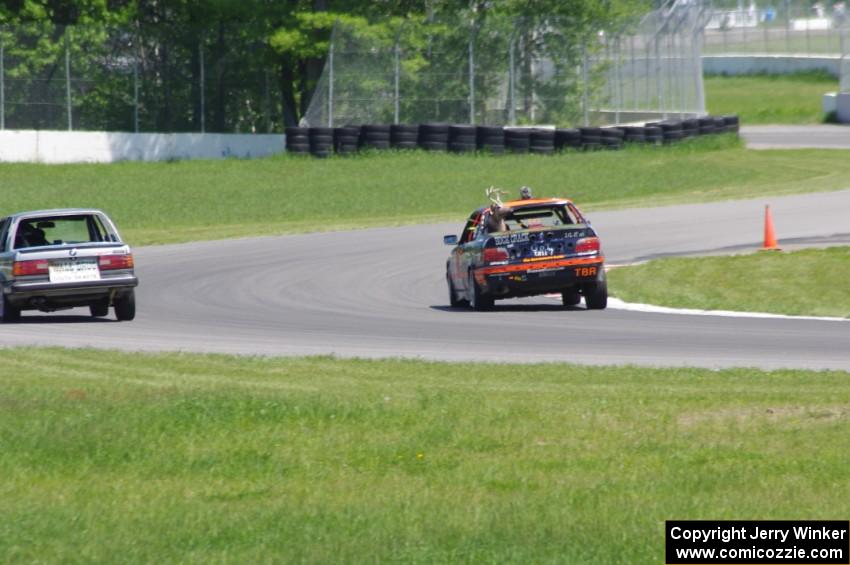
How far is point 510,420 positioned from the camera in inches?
415

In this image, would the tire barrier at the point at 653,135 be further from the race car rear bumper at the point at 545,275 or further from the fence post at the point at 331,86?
the race car rear bumper at the point at 545,275

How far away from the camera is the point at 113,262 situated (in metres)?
18.4

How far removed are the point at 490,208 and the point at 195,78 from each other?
3208 cm

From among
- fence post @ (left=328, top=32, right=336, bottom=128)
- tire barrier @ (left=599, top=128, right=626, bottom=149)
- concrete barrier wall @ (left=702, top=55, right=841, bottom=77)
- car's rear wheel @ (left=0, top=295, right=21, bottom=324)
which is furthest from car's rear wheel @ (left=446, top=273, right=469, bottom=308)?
concrete barrier wall @ (left=702, top=55, right=841, bottom=77)

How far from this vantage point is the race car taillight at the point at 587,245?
1917 cm

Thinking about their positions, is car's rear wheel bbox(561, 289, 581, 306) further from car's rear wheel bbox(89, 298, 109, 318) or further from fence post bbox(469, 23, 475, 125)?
fence post bbox(469, 23, 475, 125)

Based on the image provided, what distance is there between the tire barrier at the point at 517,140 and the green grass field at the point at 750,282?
64.6ft

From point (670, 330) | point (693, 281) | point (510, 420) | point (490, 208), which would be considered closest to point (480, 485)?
point (510, 420)

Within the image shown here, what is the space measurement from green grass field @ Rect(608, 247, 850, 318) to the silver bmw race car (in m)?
6.76

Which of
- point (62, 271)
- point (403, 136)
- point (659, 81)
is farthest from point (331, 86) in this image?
point (62, 271)

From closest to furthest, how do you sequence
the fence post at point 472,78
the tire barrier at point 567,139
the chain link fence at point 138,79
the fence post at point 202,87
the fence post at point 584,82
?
the tire barrier at point 567,139
the fence post at point 472,78
the fence post at point 584,82
the chain link fence at point 138,79
the fence post at point 202,87

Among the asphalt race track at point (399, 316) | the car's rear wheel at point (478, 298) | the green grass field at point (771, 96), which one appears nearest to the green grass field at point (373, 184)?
the asphalt race track at point (399, 316)

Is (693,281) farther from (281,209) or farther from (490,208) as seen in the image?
(281,209)

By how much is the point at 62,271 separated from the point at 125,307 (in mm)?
1036
